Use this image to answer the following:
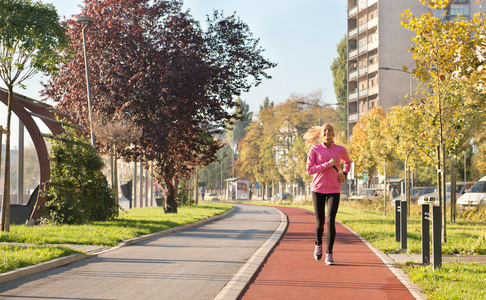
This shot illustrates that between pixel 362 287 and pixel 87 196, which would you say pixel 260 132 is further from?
pixel 362 287

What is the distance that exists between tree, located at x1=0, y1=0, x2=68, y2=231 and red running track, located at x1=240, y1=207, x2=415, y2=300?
6.84m

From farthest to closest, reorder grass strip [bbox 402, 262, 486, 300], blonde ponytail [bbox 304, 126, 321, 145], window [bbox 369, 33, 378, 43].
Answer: window [bbox 369, 33, 378, 43] → blonde ponytail [bbox 304, 126, 321, 145] → grass strip [bbox 402, 262, 486, 300]

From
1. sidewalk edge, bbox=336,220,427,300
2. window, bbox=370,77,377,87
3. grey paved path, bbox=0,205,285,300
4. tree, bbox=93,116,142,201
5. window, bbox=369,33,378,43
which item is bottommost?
grey paved path, bbox=0,205,285,300

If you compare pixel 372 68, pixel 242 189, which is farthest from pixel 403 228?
pixel 242 189

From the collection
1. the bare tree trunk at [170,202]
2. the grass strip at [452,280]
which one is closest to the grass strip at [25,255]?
the grass strip at [452,280]

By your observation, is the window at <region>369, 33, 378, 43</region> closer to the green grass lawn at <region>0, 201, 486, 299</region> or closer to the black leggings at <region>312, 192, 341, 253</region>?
the green grass lawn at <region>0, 201, 486, 299</region>

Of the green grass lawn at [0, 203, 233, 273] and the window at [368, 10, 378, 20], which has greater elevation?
the window at [368, 10, 378, 20]

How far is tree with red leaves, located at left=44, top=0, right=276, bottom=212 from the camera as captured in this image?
77.5 ft

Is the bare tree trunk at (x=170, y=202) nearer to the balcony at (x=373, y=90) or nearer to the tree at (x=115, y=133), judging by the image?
the tree at (x=115, y=133)

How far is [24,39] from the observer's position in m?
14.6

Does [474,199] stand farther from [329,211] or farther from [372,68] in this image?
[372,68]

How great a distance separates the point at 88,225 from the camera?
1756cm

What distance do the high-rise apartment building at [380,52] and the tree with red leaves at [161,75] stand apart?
1923 inches

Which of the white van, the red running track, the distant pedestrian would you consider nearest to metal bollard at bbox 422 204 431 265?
the red running track
